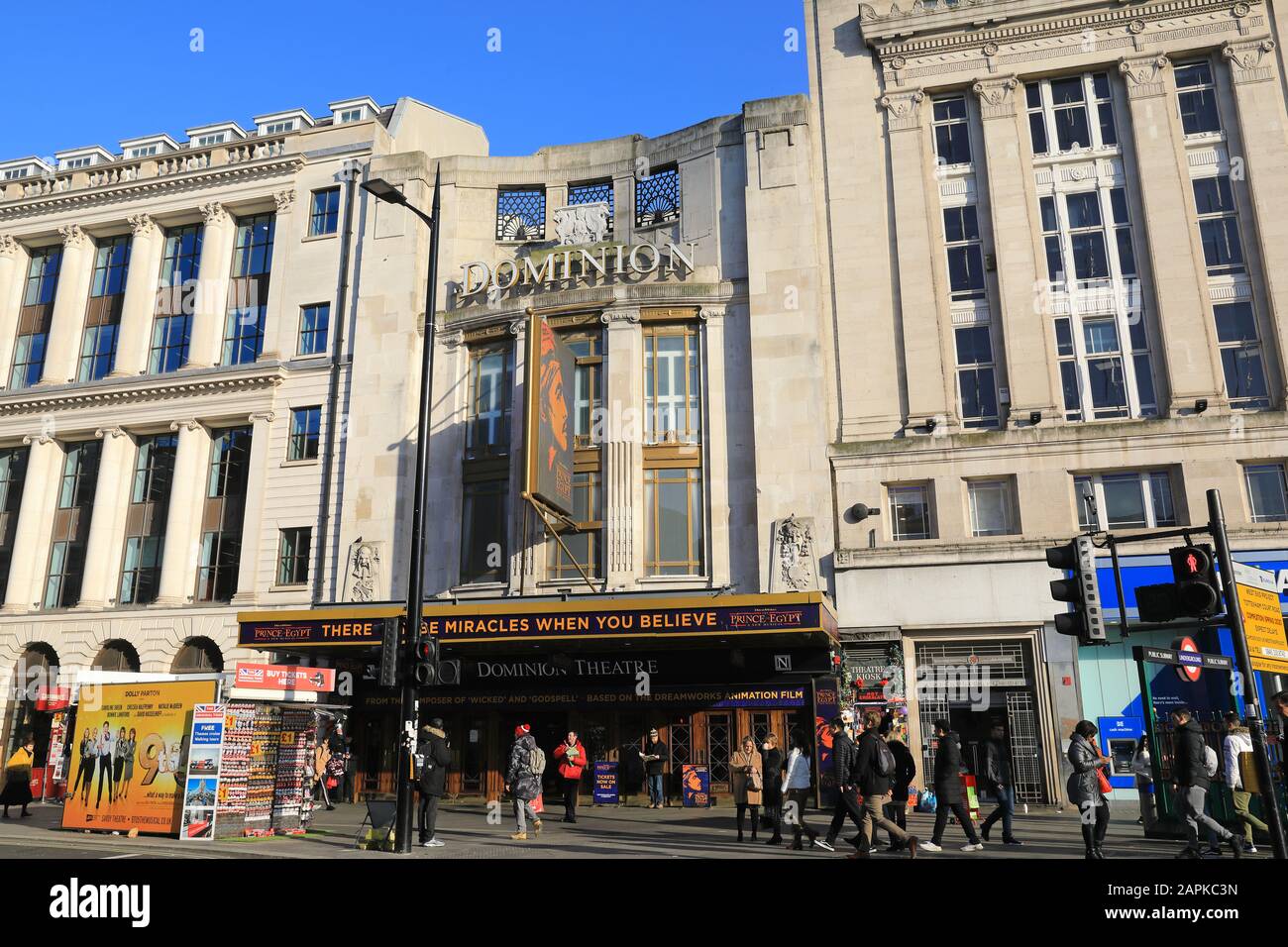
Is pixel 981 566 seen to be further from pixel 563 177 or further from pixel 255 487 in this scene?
pixel 255 487

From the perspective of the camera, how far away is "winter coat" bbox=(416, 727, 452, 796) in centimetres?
1523

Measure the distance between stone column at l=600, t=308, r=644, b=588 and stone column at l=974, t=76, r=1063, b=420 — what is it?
1062 cm

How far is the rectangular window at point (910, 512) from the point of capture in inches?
1022

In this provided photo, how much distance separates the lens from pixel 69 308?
3612 centimetres

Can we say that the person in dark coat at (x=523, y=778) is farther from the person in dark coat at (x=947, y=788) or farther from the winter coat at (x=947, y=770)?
the winter coat at (x=947, y=770)

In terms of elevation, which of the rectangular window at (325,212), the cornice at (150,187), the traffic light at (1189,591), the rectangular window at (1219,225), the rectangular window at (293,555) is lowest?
the traffic light at (1189,591)

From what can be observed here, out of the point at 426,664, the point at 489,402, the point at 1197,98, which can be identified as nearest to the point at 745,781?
the point at 426,664

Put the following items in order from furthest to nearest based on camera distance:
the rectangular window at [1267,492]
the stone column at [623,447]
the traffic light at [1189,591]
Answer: the stone column at [623,447] → the rectangular window at [1267,492] → the traffic light at [1189,591]

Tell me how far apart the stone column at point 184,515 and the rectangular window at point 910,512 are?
23119 mm

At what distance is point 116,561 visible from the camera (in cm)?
3294

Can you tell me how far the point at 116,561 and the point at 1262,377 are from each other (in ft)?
120

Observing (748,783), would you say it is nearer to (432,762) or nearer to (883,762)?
(883,762)

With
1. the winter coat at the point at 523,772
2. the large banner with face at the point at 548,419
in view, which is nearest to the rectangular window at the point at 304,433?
the large banner with face at the point at 548,419

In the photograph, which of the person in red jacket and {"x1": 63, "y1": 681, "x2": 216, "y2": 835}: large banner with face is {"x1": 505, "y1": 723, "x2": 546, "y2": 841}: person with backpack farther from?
{"x1": 63, "y1": 681, "x2": 216, "y2": 835}: large banner with face
